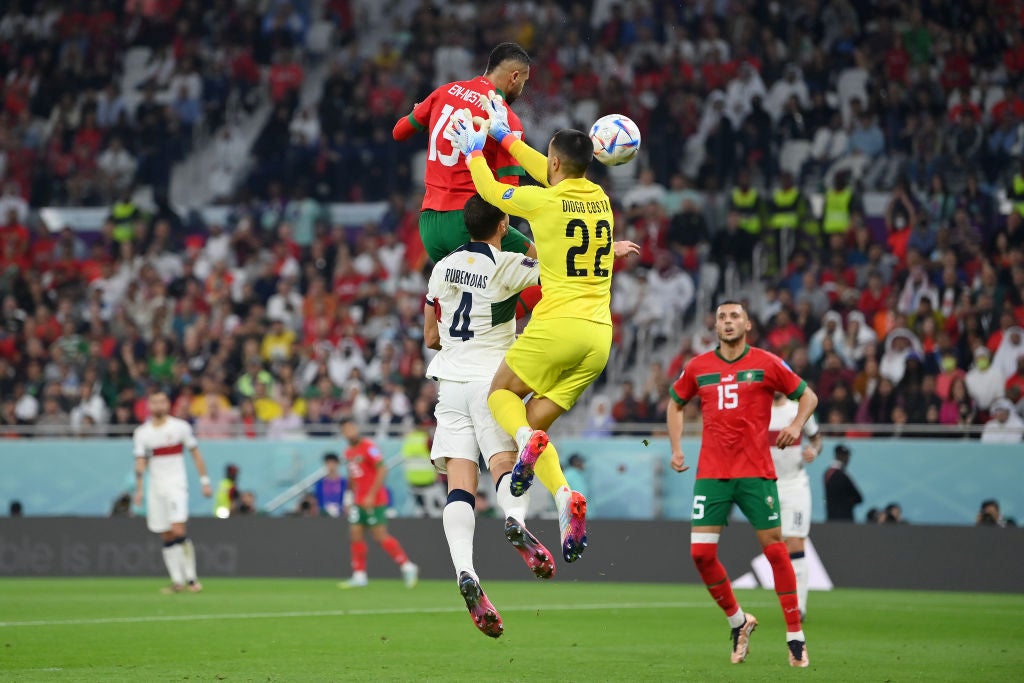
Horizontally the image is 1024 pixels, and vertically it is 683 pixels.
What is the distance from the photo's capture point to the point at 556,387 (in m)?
9.40

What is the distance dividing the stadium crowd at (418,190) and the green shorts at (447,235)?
10204 millimetres

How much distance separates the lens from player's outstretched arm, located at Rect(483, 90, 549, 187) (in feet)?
30.7

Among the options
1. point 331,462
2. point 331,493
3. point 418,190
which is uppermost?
point 418,190

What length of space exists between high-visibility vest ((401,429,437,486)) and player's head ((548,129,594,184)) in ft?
38.8

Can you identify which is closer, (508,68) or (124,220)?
(508,68)

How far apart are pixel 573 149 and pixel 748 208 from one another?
13794mm

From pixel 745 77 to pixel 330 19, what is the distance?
8620mm

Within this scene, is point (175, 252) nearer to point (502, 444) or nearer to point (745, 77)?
point (745, 77)

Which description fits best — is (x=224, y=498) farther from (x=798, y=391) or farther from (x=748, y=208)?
(x=798, y=391)

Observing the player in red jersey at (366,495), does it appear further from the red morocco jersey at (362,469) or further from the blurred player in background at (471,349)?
the blurred player in background at (471,349)

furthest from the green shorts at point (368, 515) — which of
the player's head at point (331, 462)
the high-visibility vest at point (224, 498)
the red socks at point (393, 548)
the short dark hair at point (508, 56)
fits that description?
the short dark hair at point (508, 56)

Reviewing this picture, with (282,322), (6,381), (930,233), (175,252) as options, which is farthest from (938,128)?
(6,381)

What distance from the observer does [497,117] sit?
374 inches

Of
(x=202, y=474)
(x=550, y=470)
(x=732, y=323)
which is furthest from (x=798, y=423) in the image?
(x=202, y=474)
